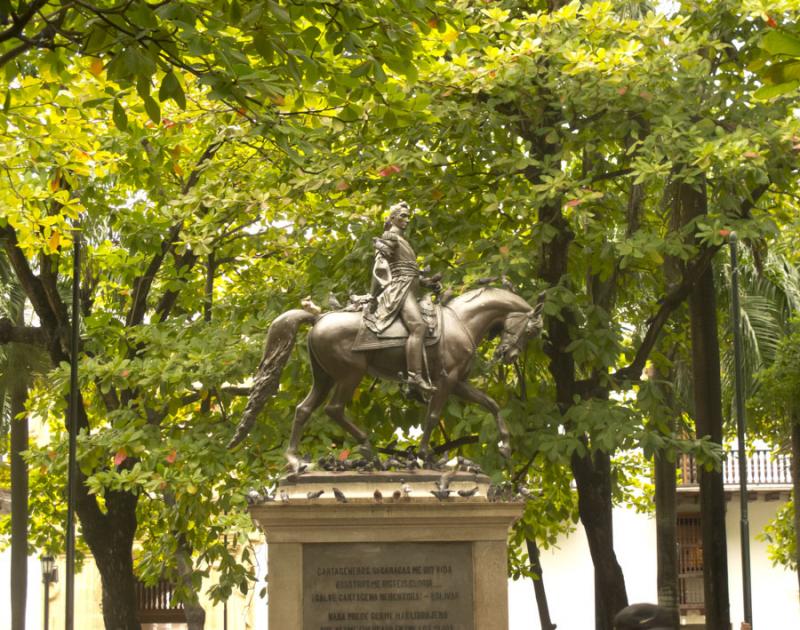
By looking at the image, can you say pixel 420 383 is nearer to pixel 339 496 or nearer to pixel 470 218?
pixel 339 496

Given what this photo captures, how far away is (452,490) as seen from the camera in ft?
40.7

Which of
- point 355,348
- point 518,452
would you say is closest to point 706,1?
point 518,452

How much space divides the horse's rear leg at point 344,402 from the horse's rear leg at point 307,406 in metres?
0.17

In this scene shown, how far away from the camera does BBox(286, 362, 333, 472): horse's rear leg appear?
1282cm

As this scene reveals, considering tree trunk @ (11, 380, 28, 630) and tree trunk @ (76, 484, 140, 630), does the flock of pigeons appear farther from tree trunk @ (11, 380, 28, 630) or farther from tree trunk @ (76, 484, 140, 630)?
tree trunk @ (11, 380, 28, 630)

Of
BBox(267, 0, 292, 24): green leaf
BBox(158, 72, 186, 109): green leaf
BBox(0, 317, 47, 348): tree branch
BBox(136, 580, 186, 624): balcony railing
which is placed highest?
BBox(0, 317, 47, 348): tree branch

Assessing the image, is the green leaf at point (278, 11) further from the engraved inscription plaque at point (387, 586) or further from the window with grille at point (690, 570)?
the window with grille at point (690, 570)

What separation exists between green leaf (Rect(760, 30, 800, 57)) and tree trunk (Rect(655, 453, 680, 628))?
18.6 metres

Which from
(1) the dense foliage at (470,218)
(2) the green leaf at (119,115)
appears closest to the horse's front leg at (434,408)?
(1) the dense foliage at (470,218)

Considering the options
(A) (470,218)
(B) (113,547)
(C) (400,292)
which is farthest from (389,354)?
(B) (113,547)

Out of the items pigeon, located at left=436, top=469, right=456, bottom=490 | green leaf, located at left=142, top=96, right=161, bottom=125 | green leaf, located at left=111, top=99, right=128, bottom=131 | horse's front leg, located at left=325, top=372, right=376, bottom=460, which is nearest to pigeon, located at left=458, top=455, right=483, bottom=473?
pigeon, located at left=436, top=469, right=456, bottom=490

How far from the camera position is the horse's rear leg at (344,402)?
1278 centimetres

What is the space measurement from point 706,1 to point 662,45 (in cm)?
165

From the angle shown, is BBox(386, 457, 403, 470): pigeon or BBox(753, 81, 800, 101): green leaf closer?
BBox(753, 81, 800, 101): green leaf
